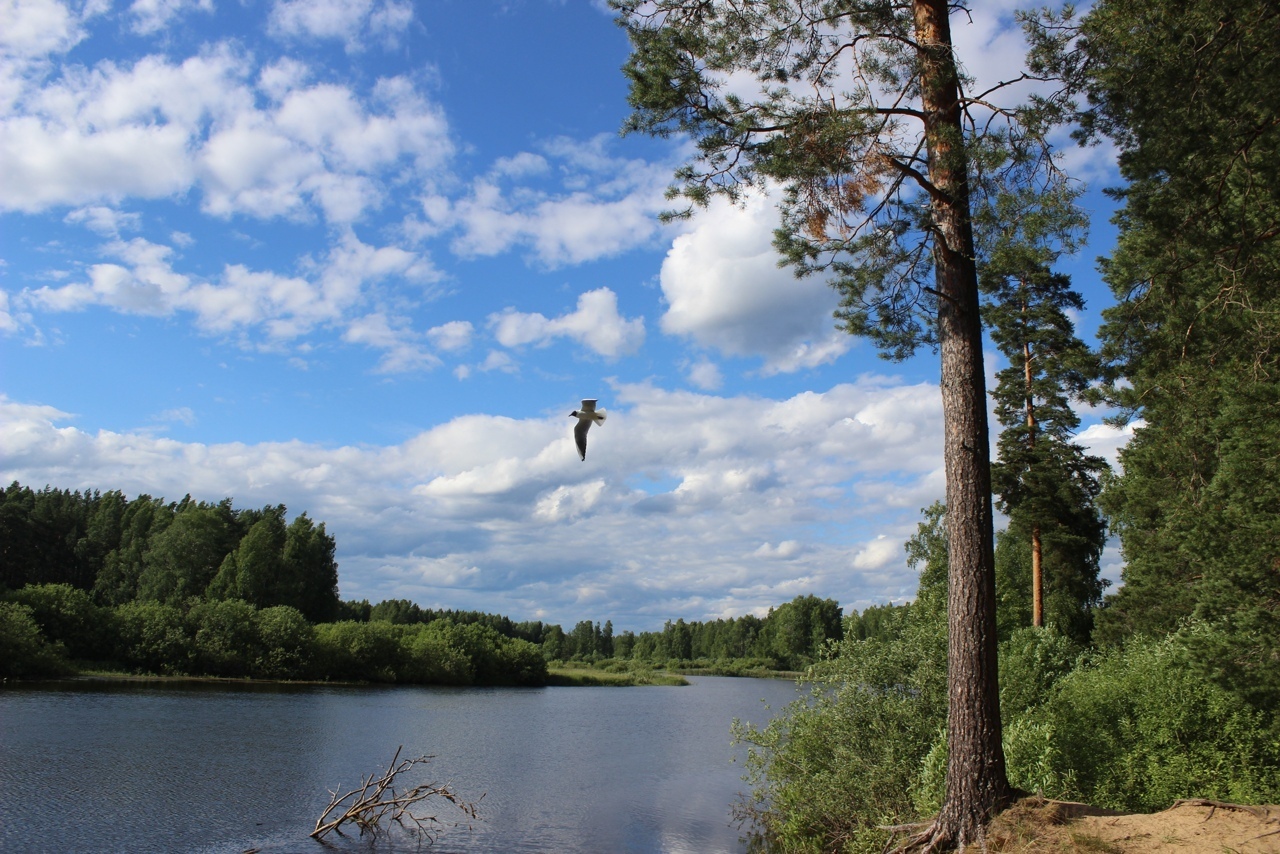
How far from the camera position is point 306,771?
22.2 meters

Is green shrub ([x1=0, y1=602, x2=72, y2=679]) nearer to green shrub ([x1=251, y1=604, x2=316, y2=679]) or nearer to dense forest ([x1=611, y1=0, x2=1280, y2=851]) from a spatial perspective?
green shrub ([x1=251, y1=604, x2=316, y2=679])

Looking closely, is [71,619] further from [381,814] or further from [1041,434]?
[1041,434]

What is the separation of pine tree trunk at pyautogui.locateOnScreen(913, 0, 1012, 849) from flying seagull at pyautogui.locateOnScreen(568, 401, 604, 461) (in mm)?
3890

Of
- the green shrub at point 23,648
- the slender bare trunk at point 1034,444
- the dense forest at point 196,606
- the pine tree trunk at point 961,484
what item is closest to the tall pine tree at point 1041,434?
the slender bare trunk at point 1034,444

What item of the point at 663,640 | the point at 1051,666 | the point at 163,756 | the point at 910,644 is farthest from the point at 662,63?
the point at 663,640

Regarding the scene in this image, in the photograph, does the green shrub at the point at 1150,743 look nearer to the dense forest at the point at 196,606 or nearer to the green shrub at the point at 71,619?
the dense forest at the point at 196,606

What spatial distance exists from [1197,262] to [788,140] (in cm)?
483

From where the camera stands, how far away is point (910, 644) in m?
13.6

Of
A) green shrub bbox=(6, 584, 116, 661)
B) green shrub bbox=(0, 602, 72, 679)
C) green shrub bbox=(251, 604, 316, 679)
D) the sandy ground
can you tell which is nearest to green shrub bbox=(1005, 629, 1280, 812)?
the sandy ground

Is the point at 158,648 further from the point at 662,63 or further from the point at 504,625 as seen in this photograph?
the point at 504,625

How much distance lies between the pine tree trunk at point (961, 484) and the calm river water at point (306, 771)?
28.5 ft

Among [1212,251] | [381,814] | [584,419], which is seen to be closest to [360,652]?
Result: [381,814]

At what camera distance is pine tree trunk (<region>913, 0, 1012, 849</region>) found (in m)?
7.50

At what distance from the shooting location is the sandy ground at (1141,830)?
22.4 ft
